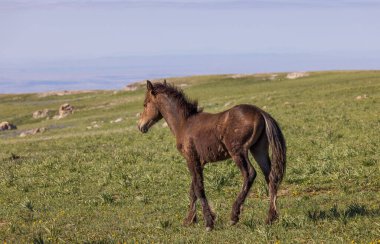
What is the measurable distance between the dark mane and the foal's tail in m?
1.96

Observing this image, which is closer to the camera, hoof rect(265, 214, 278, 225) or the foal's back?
hoof rect(265, 214, 278, 225)

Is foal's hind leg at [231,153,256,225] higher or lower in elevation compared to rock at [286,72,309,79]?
higher

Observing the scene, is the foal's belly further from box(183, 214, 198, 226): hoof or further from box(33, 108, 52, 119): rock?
box(33, 108, 52, 119): rock

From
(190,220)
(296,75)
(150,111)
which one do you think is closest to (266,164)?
(190,220)

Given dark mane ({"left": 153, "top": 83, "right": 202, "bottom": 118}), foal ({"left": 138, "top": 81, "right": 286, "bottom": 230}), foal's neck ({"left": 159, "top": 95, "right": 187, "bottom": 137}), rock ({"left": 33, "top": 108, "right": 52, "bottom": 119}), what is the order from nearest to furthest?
foal ({"left": 138, "top": 81, "right": 286, "bottom": 230}), foal's neck ({"left": 159, "top": 95, "right": 187, "bottom": 137}), dark mane ({"left": 153, "top": 83, "right": 202, "bottom": 118}), rock ({"left": 33, "top": 108, "right": 52, "bottom": 119})

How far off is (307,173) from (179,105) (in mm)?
6678

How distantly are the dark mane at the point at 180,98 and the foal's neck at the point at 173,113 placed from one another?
0.07 meters

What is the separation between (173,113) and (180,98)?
402mm

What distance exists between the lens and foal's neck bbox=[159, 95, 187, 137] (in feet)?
42.2

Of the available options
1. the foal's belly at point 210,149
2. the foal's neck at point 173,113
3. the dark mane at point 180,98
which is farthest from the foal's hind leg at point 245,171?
the dark mane at point 180,98

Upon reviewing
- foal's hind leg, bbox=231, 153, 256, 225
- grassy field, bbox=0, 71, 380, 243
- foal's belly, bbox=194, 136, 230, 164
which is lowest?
grassy field, bbox=0, 71, 380, 243

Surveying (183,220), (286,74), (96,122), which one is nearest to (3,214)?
(183,220)

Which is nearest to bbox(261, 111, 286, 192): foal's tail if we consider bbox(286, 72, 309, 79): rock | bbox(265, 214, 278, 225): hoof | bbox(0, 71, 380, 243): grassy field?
bbox(265, 214, 278, 225): hoof

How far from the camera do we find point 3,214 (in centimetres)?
1582
